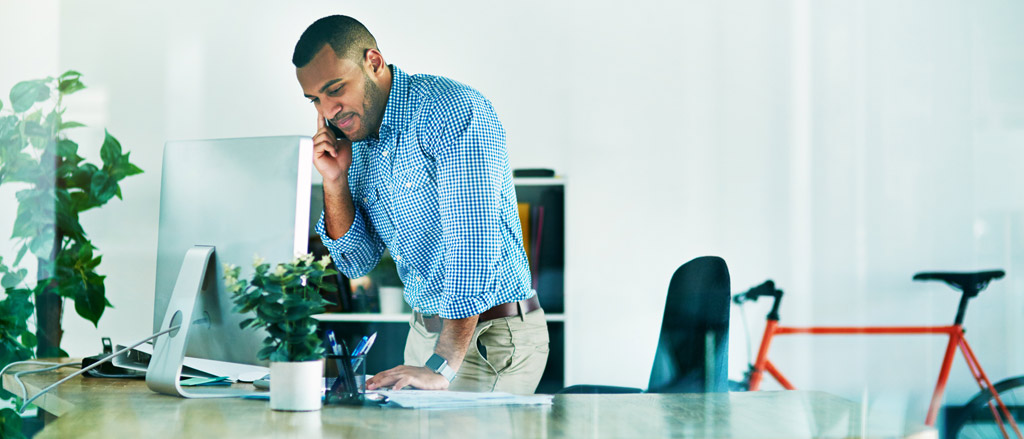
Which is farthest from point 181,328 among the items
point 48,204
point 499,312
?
point 48,204

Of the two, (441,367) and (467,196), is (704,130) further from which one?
(441,367)

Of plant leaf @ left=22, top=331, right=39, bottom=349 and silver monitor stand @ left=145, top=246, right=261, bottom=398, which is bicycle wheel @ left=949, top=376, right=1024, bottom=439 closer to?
silver monitor stand @ left=145, top=246, right=261, bottom=398

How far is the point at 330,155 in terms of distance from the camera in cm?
154

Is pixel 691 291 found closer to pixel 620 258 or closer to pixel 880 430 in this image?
pixel 880 430

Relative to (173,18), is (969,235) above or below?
below

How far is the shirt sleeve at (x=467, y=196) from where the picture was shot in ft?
4.64

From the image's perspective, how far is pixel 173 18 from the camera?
2.68 meters

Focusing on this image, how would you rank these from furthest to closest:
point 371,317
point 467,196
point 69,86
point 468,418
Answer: point 371,317 → point 69,86 → point 467,196 → point 468,418

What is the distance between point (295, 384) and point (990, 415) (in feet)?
6.99

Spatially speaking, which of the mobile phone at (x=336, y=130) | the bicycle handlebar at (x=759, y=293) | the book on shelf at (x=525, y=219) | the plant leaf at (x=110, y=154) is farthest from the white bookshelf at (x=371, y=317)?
the mobile phone at (x=336, y=130)

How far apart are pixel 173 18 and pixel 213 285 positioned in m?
1.80

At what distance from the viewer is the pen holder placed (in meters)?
1.15

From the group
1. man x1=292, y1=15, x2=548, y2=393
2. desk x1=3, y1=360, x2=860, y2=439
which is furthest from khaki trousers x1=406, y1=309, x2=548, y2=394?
desk x1=3, y1=360, x2=860, y2=439

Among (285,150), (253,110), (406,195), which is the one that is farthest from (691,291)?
(253,110)
